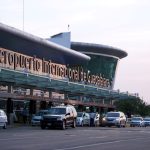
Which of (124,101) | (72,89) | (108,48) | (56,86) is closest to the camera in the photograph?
(56,86)

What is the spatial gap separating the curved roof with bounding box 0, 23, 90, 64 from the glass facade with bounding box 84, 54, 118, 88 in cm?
2956

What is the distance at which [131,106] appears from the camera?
304 feet

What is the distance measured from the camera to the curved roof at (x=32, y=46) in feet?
220

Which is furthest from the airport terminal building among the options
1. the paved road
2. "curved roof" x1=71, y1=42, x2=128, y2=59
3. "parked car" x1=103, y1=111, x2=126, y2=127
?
the paved road

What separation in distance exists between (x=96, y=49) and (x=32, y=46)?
4529 centimetres

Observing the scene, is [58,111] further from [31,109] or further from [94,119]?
[31,109]

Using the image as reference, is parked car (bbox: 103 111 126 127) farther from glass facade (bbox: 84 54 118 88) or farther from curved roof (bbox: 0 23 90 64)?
glass facade (bbox: 84 54 118 88)

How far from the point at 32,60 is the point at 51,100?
1190 cm

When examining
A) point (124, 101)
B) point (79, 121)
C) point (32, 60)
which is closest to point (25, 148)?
point (79, 121)

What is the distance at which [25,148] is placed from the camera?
2014 centimetres

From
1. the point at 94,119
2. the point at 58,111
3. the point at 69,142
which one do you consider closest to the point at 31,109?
the point at 94,119

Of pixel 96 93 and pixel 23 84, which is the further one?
pixel 96 93

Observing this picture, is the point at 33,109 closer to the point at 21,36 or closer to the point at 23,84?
the point at 23,84

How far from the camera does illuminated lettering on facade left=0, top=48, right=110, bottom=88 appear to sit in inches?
2704
